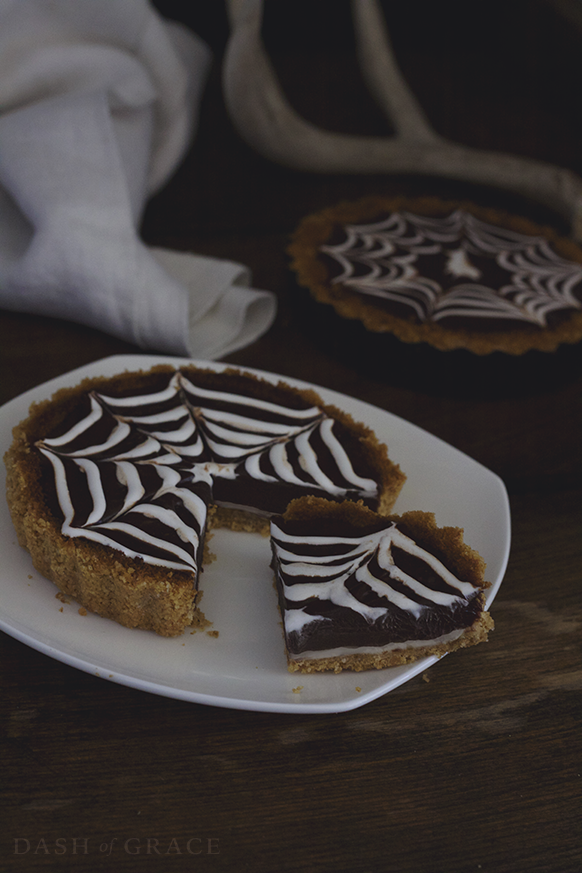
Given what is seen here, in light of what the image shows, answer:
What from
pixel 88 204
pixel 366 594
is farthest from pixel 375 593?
pixel 88 204

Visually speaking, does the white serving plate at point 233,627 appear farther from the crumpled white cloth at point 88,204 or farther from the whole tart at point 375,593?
the crumpled white cloth at point 88,204

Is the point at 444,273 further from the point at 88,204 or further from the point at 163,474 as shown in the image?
the point at 163,474

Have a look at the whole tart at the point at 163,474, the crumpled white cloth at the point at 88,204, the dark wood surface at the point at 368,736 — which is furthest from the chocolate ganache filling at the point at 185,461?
the crumpled white cloth at the point at 88,204

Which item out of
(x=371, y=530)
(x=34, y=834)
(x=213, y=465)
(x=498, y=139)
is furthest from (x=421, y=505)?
(x=498, y=139)

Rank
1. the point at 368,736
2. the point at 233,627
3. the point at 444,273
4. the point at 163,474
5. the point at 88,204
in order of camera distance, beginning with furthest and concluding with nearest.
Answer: the point at 444,273 < the point at 88,204 < the point at 163,474 < the point at 233,627 < the point at 368,736

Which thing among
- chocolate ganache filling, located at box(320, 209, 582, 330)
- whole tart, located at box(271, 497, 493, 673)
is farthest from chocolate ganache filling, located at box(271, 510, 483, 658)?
chocolate ganache filling, located at box(320, 209, 582, 330)

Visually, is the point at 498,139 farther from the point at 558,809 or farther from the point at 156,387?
the point at 558,809
